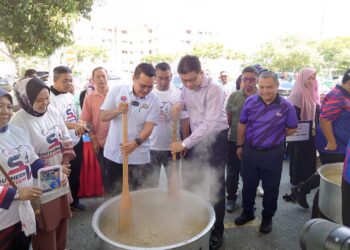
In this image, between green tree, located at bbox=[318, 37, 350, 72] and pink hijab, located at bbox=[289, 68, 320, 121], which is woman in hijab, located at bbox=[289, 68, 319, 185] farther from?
green tree, located at bbox=[318, 37, 350, 72]

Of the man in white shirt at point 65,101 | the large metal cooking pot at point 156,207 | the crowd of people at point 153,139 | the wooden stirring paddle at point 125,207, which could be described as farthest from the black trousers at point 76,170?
the wooden stirring paddle at point 125,207

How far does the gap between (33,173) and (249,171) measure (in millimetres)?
1980

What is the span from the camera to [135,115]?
253 centimetres

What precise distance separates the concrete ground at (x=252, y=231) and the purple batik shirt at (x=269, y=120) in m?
0.94

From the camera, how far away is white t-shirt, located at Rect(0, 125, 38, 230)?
1.63 m

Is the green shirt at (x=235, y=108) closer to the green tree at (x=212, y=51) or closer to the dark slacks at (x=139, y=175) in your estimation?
the dark slacks at (x=139, y=175)

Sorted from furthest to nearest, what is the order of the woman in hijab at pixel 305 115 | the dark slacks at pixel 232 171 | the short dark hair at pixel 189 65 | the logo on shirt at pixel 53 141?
the woman in hijab at pixel 305 115
the dark slacks at pixel 232 171
the short dark hair at pixel 189 65
the logo on shirt at pixel 53 141

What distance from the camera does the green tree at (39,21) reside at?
604 cm

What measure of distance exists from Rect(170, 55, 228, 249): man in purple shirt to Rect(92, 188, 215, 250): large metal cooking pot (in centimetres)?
41

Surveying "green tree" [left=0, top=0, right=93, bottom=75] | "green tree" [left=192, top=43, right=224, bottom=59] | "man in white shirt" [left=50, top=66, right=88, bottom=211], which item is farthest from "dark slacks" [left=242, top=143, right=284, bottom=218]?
"green tree" [left=192, top=43, right=224, bottom=59]

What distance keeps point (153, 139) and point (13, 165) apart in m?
1.59

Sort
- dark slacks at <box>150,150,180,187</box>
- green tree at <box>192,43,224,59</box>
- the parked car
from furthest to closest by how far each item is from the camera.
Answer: green tree at <box>192,43,224,59</box>
the parked car
dark slacks at <box>150,150,180,187</box>

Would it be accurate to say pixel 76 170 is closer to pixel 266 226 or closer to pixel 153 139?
pixel 153 139

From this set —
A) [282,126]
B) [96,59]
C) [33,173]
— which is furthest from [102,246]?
[96,59]
